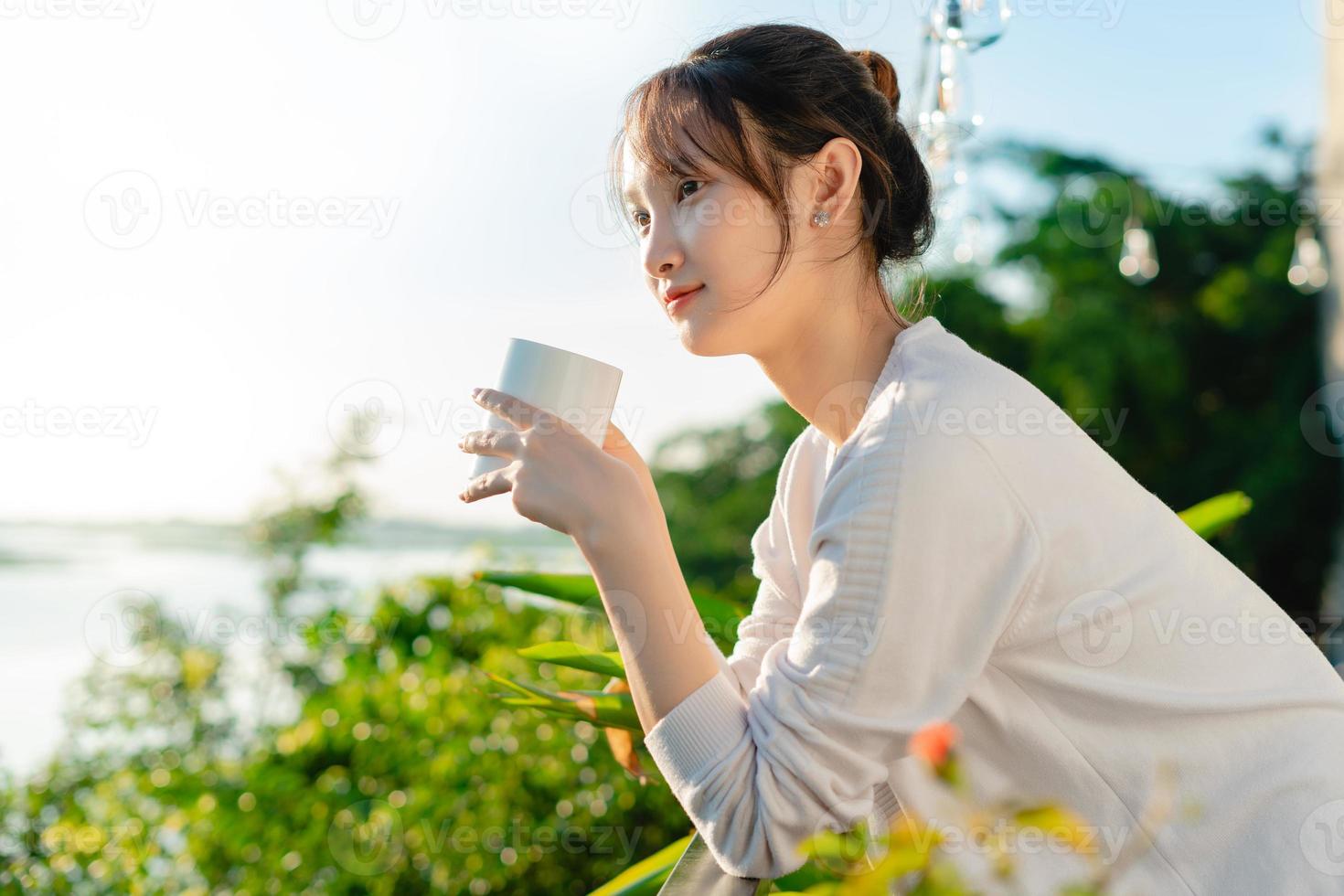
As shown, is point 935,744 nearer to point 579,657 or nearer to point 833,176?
point 833,176

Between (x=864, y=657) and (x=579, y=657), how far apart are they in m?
0.76

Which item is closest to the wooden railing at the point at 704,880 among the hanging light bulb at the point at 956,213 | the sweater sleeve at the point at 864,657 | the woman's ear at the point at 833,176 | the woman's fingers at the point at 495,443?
the sweater sleeve at the point at 864,657

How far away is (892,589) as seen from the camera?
80 cm

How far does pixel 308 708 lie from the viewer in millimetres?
2463

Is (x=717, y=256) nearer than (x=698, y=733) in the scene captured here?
No

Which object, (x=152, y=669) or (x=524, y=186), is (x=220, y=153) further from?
(x=152, y=669)

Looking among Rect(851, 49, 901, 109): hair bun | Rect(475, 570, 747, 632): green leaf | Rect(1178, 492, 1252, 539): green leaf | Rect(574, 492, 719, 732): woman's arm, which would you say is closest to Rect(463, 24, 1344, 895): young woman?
Rect(574, 492, 719, 732): woman's arm

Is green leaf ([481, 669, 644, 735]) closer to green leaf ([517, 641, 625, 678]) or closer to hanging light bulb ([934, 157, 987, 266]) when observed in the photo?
green leaf ([517, 641, 625, 678])

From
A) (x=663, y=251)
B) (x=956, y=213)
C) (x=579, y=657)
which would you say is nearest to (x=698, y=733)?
(x=663, y=251)

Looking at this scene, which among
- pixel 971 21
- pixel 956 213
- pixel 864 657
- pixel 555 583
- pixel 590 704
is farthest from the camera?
pixel 956 213

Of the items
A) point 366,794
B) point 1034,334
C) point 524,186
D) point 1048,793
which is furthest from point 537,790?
point 1034,334

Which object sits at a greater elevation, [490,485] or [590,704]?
[490,485]

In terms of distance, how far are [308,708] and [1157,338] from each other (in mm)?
5607

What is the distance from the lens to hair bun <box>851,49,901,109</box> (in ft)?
4.13
